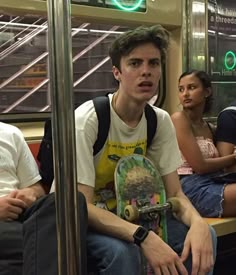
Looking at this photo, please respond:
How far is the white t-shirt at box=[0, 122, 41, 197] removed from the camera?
2236 mm

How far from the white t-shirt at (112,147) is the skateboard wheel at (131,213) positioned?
166mm

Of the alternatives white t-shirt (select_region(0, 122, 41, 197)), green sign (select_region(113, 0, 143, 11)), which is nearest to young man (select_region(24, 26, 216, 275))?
white t-shirt (select_region(0, 122, 41, 197))

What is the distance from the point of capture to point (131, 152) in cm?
213

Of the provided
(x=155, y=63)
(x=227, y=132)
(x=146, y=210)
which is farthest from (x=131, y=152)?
(x=227, y=132)

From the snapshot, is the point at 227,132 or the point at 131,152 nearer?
the point at 131,152

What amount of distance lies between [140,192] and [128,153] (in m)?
0.18

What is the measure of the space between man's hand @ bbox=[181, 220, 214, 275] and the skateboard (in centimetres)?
14

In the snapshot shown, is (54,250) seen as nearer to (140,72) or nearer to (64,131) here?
(64,131)

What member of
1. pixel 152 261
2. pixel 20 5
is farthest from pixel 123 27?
pixel 152 261

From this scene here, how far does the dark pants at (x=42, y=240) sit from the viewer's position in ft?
5.14


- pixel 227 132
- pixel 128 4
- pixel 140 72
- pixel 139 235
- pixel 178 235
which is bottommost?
pixel 178 235

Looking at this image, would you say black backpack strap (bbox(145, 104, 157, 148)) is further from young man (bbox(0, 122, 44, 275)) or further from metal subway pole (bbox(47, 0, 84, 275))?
metal subway pole (bbox(47, 0, 84, 275))

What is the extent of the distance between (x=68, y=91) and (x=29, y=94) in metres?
2.11

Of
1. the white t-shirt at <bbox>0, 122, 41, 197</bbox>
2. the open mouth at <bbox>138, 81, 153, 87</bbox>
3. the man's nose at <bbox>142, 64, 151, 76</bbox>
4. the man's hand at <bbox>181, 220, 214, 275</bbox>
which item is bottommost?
the man's hand at <bbox>181, 220, 214, 275</bbox>
